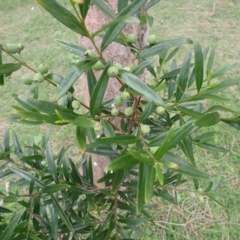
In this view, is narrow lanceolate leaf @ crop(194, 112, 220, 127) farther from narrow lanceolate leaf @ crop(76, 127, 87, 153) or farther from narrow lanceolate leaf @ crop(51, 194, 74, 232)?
narrow lanceolate leaf @ crop(51, 194, 74, 232)

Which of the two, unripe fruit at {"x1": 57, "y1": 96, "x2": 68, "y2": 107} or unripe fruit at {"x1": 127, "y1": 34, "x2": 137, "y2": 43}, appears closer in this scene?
unripe fruit at {"x1": 57, "y1": 96, "x2": 68, "y2": 107}

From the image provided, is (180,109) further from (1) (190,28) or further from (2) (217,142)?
(1) (190,28)

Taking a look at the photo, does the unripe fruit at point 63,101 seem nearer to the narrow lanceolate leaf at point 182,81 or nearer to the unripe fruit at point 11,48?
the unripe fruit at point 11,48

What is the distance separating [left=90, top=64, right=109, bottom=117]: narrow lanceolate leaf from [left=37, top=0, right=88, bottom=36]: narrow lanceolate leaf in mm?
103

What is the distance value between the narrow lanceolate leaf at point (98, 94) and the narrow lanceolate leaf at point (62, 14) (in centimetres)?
10

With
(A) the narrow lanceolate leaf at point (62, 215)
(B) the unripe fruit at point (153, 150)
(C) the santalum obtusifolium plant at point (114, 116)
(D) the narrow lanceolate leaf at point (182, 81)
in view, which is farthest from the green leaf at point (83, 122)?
(A) the narrow lanceolate leaf at point (62, 215)

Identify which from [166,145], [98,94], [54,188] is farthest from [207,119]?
[54,188]

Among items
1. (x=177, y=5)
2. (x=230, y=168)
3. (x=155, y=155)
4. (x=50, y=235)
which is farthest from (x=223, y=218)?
(x=177, y=5)

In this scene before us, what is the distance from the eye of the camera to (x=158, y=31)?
10.8ft

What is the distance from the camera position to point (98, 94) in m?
0.60

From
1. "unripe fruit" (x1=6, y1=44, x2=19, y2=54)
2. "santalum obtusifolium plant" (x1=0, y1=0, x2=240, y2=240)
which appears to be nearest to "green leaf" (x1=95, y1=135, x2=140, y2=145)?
"santalum obtusifolium plant" (x1=0, y1=0, x2=240, y2=240)

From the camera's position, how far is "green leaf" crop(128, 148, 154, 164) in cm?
50

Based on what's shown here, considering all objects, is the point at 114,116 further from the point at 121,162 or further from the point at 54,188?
the point at 54,188

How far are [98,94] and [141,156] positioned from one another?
0.15m
